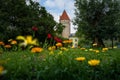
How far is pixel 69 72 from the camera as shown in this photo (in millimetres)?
3123

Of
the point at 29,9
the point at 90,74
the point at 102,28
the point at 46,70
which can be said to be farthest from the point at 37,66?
the point at 102,28

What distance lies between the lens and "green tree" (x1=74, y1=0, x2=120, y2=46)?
1314 inches

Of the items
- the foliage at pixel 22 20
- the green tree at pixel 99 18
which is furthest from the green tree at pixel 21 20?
the green tree at pixel 99 18

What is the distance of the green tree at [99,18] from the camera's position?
109 feet

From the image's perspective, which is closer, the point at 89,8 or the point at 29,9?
the point at 29,9

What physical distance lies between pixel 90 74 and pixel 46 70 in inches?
19.9

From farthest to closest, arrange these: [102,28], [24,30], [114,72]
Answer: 1. [102,28]
2. [24,30]
3. [114,72]

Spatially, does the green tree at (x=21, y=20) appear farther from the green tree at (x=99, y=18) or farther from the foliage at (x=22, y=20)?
→ the green tree at (x=99, y=18)

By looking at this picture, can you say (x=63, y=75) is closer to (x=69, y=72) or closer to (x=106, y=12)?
(x=69, y=72)

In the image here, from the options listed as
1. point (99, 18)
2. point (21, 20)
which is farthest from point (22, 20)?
point (99, 18)

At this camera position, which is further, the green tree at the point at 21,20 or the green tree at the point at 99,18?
the green tree at the point at 99,18

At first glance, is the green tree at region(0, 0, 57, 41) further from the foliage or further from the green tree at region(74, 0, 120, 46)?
the green tree at region(74, 0, 120, 46)

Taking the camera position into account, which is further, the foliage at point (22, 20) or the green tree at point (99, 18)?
the green tree at point (99, 18)

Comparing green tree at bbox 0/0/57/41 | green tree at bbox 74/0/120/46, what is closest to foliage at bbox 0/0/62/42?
green tree at bbox 0/0/57/41
